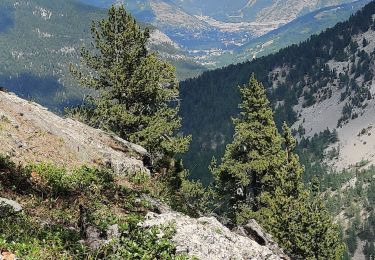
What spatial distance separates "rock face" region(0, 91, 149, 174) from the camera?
23.0 m

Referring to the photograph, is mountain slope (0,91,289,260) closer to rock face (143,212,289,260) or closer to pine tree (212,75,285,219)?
rock face (143,212,289,260)

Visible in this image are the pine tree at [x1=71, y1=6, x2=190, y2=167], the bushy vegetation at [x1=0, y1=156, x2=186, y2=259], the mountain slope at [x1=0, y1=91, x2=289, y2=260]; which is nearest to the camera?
the bushy vegetation at [x1=0, y1=156, x2=186, y2=259]

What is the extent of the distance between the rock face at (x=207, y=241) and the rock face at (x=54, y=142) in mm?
9453

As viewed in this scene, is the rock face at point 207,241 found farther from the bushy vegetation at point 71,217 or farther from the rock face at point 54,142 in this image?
the rock face at point 54,142

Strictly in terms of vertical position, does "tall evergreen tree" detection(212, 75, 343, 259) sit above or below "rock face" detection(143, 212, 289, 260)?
below

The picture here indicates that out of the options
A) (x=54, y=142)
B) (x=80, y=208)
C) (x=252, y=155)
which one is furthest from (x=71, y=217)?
(x=252, y=155)

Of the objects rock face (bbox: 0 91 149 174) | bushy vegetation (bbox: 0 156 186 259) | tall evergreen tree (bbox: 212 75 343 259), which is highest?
bushy vegetation (bbox: 0 156 186 259)

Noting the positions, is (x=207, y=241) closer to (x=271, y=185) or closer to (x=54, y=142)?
(x=54, y=142)

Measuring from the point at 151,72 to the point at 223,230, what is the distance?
26.5 m

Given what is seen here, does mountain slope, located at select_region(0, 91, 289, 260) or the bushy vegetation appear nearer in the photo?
the bushy vegetation

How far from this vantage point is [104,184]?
2016cm

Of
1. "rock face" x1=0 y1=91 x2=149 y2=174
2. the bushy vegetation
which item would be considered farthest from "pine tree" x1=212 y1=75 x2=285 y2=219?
the bushy vegetation

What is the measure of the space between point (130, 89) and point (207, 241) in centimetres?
2658

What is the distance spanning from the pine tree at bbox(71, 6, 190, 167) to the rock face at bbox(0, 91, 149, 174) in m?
7.55
